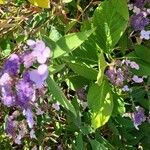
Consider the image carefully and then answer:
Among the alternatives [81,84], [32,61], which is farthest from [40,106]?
[32,61]

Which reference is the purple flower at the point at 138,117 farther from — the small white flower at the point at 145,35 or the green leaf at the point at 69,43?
the green leaf at the point at 69,43

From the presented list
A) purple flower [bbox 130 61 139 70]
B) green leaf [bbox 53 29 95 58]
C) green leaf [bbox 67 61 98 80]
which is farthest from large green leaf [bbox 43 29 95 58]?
purple flower [bbox 130 61 139 70]

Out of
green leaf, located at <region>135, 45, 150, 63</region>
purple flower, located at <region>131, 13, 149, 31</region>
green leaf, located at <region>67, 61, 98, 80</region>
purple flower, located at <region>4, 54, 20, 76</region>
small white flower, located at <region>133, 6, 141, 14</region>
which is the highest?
purple flower, located at <region>4, 54, 20, 76</region>

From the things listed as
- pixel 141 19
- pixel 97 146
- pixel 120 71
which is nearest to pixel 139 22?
pixel 141 19

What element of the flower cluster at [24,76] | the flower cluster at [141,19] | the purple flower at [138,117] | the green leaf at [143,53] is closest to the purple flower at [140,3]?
the flower cluster at [141,19]

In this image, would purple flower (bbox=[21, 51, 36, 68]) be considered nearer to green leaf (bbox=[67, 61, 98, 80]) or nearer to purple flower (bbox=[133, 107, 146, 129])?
green leaf (bbox=[67, 61, 98, 80])

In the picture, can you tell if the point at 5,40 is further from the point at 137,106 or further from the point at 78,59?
the point at 137,106
